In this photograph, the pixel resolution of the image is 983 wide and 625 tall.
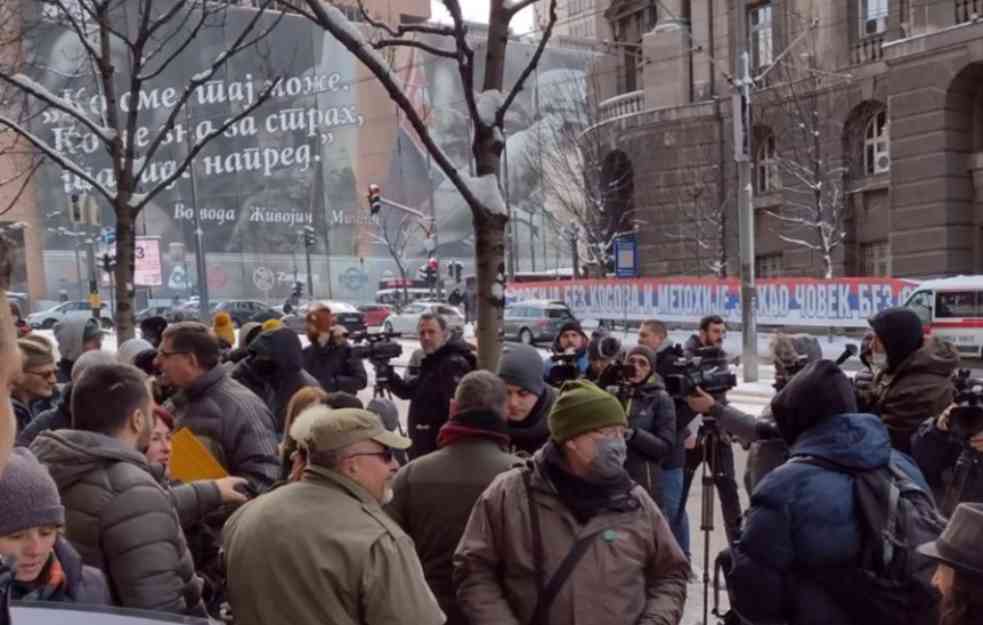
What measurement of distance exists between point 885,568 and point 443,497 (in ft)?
5.19

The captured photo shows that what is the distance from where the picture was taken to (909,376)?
498cm

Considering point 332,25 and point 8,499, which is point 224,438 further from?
point 332,25

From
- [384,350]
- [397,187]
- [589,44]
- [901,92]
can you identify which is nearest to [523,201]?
→ [397,187]

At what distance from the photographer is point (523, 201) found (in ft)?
220

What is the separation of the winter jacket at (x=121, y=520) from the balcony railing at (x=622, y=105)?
35958mm

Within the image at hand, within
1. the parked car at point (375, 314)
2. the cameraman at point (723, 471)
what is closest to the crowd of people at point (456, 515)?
the cameraman at point (723, 471)

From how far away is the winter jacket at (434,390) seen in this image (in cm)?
643

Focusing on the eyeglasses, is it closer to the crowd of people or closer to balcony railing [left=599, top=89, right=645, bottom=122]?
the crowd of people

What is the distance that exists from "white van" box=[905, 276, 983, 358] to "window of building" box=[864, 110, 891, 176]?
8106mm

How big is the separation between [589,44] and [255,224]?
27.4 m

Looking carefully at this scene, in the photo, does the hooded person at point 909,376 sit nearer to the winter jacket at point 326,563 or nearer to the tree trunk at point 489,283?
the tree trunk at point 489,283

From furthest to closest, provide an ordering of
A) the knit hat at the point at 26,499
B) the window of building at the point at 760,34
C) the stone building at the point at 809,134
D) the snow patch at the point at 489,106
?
the window of building at the point at 760,34
the stone building at the point at 809,134
the snow patch at the point at 489,106
the knit hat at the point at 26,499

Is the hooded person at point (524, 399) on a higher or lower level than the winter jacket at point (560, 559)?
higher

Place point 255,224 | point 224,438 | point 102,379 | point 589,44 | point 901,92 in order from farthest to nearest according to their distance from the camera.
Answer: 1. point 589,44
2. point 255,224
3. point 901,92
4. point 224,438
5. point 102,379
